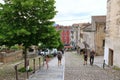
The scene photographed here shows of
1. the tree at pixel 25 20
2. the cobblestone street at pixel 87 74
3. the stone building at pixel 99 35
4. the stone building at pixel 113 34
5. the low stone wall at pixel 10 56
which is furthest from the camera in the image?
the stone building at pixel 99 35

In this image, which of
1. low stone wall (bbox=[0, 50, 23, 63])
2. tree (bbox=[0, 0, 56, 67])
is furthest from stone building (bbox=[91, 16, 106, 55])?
tree (bbox=[0, 0, 56, 67])

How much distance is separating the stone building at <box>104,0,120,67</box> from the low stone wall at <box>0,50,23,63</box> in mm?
11840

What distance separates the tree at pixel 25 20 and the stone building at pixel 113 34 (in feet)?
26.3

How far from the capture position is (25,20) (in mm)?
25391

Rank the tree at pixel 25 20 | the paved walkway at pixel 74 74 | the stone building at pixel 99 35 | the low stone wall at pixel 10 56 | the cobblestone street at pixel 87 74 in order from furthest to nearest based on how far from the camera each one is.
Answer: the stone building at pixel 99 35 → the low stone wall at pixel 10 56 → the tree at pixel 25 20 → the cobblestone street at pixel 87 74 → the paved walkway at pixel 74 74

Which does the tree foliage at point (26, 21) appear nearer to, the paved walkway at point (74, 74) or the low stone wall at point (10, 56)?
the paved walkway at point (74, 74)

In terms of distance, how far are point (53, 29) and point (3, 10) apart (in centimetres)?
437

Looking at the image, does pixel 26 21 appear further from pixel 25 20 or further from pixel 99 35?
pixel 99 35

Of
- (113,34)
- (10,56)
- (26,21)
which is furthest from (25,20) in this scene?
(10,56)

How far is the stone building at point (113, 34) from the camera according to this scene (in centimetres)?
3092

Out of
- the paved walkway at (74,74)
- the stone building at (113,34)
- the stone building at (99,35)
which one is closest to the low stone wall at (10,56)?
the paved walkway at (74,74)

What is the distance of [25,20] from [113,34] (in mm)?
11475

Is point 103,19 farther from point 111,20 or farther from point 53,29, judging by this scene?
point 53,29

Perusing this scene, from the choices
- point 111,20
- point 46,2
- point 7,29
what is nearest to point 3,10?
point 7,29
